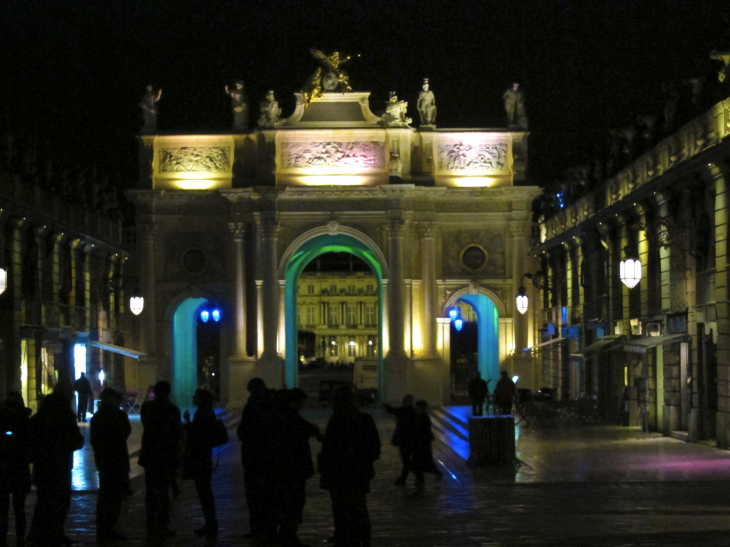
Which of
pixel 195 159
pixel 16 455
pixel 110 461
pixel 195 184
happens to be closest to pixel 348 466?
pixel 110 461

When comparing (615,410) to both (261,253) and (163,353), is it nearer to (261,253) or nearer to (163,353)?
(261,253)

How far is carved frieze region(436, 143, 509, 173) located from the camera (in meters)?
45.1

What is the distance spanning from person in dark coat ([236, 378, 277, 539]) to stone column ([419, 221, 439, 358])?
3132cm

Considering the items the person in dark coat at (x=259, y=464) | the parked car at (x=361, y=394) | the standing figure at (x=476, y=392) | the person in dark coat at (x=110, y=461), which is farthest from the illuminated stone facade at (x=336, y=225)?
the person in dark coat at (x=259, y=464)

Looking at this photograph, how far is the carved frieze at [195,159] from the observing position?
4503 centimetres

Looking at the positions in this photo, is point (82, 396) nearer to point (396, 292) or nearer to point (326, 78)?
point (396, 292)

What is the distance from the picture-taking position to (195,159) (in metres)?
45.2

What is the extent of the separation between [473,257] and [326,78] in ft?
29.1

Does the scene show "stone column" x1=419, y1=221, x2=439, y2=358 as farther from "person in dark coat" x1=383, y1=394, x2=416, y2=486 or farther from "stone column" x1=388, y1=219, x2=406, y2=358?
"person in dark coat" x1=383, y1=394, x2=416, y2=486

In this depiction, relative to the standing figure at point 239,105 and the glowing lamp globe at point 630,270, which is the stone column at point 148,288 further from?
the glowing lamp globe at point 630,270

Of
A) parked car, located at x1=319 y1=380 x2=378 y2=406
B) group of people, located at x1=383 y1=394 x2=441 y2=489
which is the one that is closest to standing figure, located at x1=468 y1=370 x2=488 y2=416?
parked car, located at x1=319 y1=380 x2=378 y2=406

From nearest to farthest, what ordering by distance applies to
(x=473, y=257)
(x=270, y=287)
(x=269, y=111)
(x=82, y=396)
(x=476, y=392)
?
(x=476, y=392) < (x=82, y=396) < (x=270, y=287) < (x=269, y=111) < (x=473, y=257)

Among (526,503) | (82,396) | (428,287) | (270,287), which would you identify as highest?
(270,287)

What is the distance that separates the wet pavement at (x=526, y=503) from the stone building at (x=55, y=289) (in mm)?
9545
